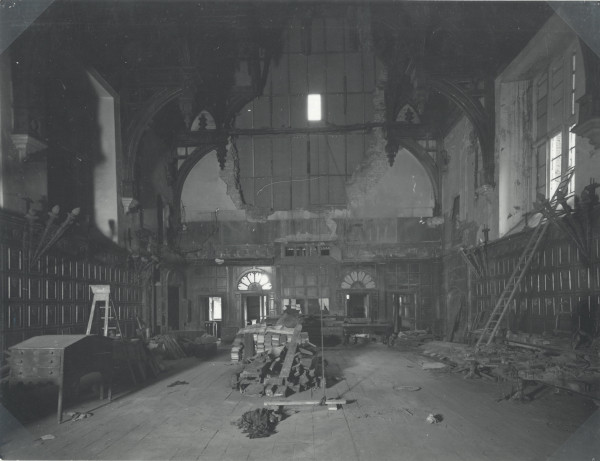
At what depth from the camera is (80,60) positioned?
11031mm

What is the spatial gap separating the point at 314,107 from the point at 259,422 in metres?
14.2

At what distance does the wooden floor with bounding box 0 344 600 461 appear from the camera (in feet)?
15.6

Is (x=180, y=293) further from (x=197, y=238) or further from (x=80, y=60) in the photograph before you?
(x=80, y=60)

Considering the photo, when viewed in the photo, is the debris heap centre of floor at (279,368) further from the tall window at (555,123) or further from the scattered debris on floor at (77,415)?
the tall window at (555,123)

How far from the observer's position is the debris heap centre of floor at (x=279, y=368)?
25.1 ft

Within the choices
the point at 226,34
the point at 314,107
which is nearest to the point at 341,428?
the point at 226,34

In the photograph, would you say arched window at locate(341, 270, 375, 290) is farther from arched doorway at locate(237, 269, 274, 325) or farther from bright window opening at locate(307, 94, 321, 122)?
bright window opening at locate(307, 94, 321, 122)

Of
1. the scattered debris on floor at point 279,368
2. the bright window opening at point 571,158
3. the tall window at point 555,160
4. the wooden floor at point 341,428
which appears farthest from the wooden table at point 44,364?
the tall window at point 555,160

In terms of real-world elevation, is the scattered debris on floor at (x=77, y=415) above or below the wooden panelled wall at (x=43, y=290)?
below

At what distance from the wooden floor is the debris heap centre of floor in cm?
28

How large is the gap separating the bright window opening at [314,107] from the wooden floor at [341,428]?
39.2ft

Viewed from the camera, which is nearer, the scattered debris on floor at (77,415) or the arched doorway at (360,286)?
the scattered debris on floor at (77,415)

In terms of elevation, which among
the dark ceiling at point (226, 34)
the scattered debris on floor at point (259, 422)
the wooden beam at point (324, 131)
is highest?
the dark ceiling at point (226, 34)

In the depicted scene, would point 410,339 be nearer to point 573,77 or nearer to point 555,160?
point 555,160
